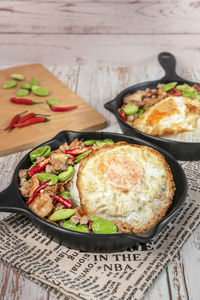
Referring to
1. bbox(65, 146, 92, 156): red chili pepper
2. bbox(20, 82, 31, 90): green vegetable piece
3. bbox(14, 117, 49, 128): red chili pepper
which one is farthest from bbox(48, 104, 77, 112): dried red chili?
bbox(65, 146, 92, 156): red chili pepper

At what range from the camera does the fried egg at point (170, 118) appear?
10.3 ft

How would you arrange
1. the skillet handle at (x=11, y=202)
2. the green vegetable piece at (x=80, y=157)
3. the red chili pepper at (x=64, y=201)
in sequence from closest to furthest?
the skillet handle at (x=11, y=202) < the red chili pepper at (x=64, y=201) < the green vegetable piece at (x=80, y=157)

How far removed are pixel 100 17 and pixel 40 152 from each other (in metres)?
2.90

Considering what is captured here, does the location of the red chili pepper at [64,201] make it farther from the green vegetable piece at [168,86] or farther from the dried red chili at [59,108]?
the green vegetable piece at [168,86]

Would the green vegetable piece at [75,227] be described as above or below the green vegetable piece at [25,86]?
below

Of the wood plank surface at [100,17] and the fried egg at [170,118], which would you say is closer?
the fried egg at [170,118]

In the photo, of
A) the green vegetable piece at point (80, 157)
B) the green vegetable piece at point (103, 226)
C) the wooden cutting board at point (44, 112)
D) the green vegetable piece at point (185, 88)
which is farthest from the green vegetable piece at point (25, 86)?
the green vegetable piece at point (103, 226)

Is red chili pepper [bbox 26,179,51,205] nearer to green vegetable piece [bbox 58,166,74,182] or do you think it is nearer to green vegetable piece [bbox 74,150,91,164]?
green vegetable piece [bbox 58,166,74,182]

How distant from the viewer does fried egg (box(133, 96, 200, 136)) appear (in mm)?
3137

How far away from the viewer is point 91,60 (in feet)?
17.5

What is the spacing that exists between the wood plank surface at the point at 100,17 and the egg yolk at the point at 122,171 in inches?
123

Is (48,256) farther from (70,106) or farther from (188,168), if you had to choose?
(70,106)

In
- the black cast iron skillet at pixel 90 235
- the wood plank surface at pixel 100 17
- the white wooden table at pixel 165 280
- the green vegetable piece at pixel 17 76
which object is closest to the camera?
the black cast iron skillet at pixel 90 235

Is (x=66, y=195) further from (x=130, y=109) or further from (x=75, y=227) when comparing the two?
(x=130, y=109)
